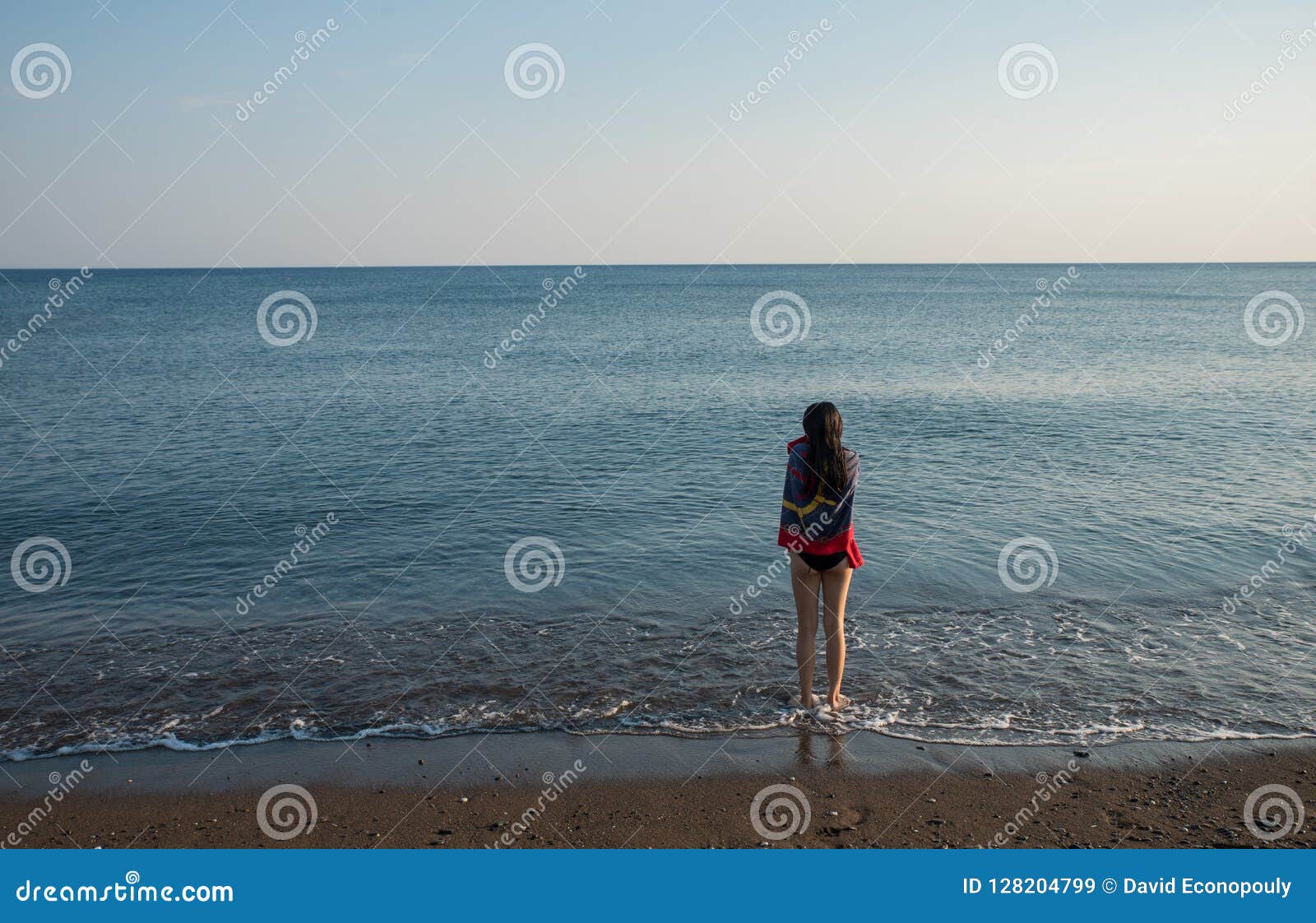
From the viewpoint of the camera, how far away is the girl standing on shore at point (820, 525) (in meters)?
6.57

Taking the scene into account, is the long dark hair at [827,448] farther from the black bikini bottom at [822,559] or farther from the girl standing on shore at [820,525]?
the black bikini bottom at [822,559]

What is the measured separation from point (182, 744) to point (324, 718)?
Result: 44.2 inches

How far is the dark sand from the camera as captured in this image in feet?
19.0

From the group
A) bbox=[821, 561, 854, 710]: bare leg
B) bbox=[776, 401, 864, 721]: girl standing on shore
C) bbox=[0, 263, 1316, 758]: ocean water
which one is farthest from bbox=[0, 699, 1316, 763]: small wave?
bbox=[776, 401, 864, 721]: girl standing on shore

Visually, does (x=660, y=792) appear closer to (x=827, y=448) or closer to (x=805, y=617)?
(x=805, y=617)

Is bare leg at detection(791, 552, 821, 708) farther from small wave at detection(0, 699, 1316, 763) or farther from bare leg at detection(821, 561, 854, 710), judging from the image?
small wave at detection(0, 699, 1316, 763)

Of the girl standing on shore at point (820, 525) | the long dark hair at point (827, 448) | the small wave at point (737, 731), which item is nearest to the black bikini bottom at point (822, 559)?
the girl standing on shore at point (820, 525)

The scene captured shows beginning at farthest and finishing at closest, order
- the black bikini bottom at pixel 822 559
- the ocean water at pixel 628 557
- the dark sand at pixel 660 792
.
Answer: the ocean water at pixel 628 557
the black bikini bottom at pixel 822 559
the dark sand at pixel 660 792

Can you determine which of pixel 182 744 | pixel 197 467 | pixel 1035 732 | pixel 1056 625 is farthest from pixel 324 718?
pixel 197 467

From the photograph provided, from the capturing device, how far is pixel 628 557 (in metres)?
12.4

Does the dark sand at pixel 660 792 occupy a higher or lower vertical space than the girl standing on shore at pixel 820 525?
lower

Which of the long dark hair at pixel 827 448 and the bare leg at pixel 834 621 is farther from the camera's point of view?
the bare leg at pixel 834 621

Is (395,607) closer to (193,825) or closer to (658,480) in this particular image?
(193,825)

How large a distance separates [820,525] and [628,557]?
5941 mm
